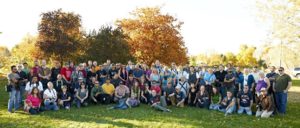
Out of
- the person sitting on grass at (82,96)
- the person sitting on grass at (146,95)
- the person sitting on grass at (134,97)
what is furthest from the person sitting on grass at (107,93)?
the person sitting on grass at (146,95)

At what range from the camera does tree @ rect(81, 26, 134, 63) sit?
33.4 metres

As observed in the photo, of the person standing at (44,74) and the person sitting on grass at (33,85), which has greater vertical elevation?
the person standing at (44,74)

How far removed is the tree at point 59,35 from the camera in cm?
3556

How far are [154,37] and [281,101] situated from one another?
3034cm

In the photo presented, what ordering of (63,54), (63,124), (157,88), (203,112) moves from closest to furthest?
1. (63,124)
2. (203,112)
3. (157,88)
4. (63,54)

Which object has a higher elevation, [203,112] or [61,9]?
[61,9]

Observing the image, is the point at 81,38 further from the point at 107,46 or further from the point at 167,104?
the point at 167,104

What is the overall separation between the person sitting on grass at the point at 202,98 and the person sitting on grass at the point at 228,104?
0.88 meters

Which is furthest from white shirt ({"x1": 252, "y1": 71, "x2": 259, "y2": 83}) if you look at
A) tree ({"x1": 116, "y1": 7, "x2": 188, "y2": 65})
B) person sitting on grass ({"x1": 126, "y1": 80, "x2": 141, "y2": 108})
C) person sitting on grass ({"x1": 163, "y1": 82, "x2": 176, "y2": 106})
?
tree ({"x1": 116, "y1": 7, "x2": 188, "y2": 65})

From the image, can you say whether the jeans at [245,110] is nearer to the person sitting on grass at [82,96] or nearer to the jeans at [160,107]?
the jeans at [160,107]

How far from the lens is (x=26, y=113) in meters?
14.7

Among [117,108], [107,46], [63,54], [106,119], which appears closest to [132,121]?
[106,119]

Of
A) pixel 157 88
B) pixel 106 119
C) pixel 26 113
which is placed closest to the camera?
pixel 106 119

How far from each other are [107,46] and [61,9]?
739 cm
